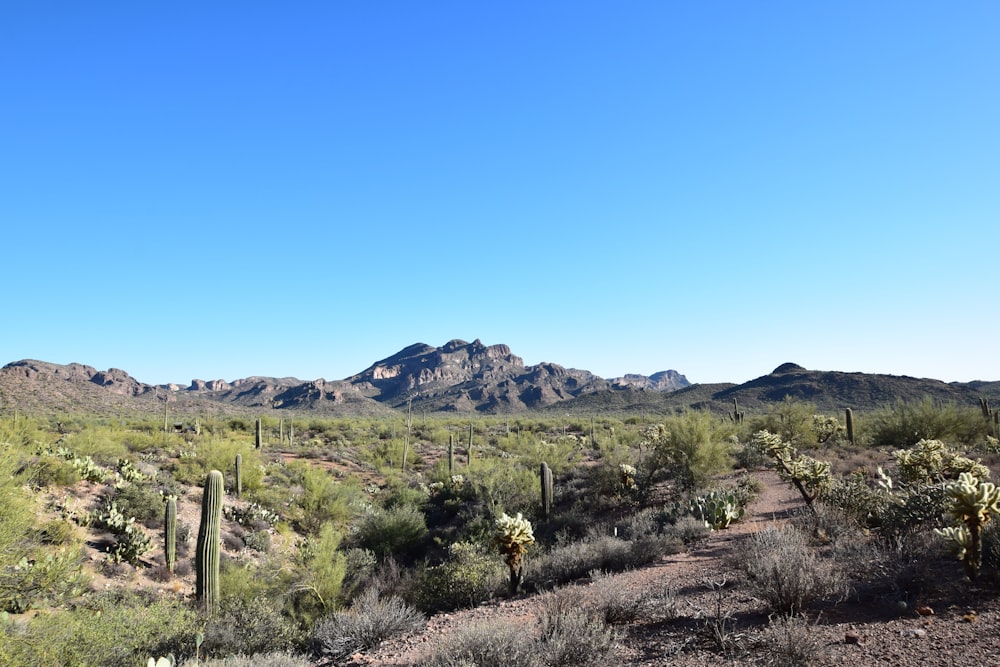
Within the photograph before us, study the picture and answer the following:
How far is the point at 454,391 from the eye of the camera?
12081 centimetres

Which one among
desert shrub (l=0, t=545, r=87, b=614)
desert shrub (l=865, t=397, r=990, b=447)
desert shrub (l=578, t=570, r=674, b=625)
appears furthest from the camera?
desert shrub (l=865, t=397, r=990, b=447)

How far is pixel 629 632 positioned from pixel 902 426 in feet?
62.8

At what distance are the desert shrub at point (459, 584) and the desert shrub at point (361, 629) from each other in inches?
37.2

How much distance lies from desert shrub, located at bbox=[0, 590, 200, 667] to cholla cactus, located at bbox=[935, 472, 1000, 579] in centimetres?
900

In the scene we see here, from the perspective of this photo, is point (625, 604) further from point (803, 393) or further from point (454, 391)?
point (454, 391)

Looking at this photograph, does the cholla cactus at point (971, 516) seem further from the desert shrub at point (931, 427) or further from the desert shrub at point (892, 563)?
the desert shrub at point (931, 427)

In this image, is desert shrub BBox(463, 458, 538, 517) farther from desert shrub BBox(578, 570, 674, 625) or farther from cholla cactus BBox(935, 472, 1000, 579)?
cholla cactus BBox(935, 472, 1000, 579)

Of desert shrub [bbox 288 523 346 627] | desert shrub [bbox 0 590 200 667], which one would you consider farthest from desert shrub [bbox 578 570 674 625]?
desert shrub [bbox 0 590 200 667]

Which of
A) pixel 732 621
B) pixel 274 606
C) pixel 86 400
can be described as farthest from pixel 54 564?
pixel 86 400

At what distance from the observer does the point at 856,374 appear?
6525 cm

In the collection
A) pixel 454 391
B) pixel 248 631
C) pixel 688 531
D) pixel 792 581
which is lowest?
pixel 248 631

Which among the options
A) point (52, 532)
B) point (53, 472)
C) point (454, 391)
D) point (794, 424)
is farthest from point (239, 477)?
point (454, 391)

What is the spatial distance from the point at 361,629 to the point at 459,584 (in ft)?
6.60

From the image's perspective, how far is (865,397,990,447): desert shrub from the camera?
18641mm
